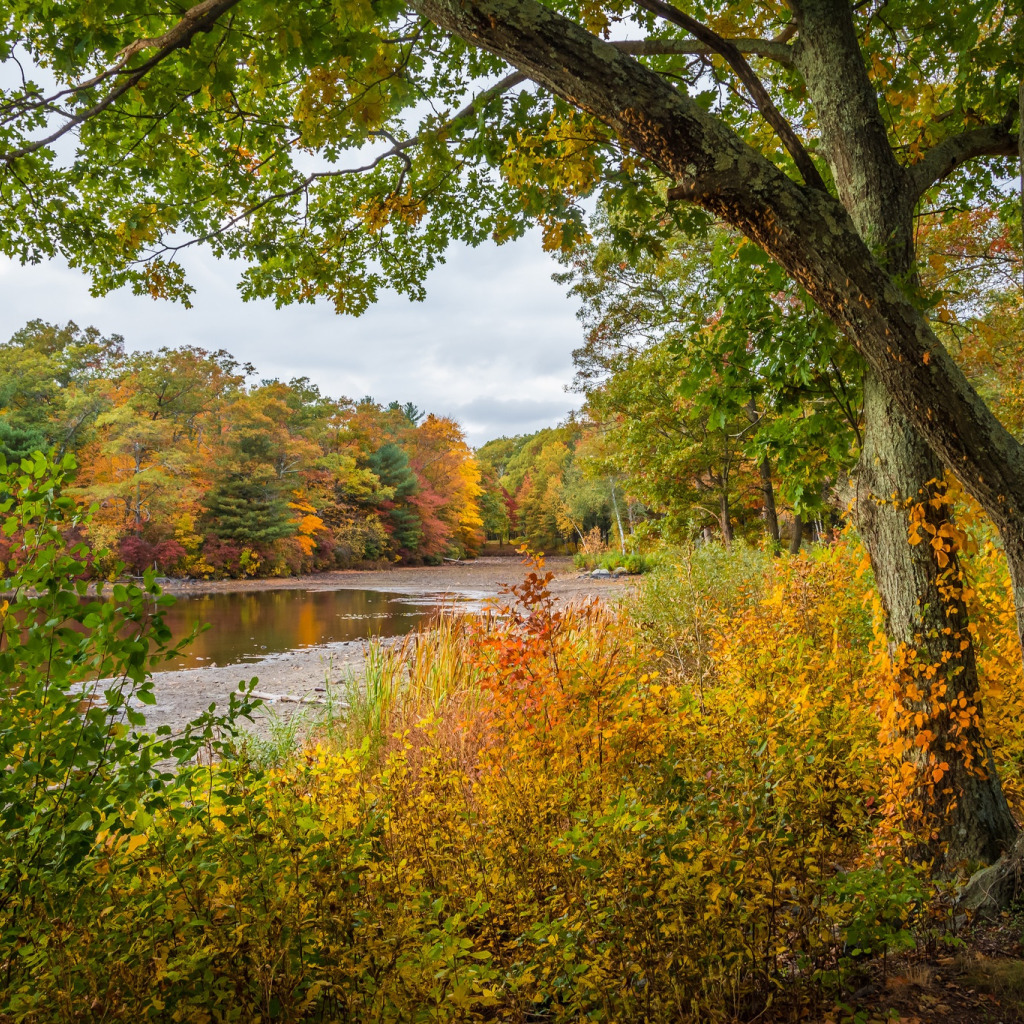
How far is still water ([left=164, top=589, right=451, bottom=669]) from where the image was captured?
11.9m

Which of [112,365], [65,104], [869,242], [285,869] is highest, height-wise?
[112,365]

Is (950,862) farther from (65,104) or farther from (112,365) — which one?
(112,365)

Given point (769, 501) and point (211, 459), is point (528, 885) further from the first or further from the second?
point (211, 459)

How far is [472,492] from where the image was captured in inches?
1724

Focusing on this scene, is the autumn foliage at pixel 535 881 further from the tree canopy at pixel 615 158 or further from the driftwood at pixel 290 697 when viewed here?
the driftwood at pixel 290 697

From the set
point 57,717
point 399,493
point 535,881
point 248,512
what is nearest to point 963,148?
point 535,881

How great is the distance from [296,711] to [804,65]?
6.79 metres

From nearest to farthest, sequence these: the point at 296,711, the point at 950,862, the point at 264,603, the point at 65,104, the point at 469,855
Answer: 1. the point at 469,855
2. the point at 950,862
3. the point at 65,104
4. the point at 296,711
5. the point at 264,603

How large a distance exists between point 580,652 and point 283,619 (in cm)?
1275

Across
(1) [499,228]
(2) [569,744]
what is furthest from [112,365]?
(2) [569,744]

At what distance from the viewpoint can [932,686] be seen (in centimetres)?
254

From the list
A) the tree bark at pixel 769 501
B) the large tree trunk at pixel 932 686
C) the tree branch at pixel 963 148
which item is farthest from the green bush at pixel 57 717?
the tree bark at pixel 769 501

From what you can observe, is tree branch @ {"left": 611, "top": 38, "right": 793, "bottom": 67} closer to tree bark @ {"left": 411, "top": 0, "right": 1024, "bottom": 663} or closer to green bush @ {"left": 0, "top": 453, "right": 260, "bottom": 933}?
tree bark @ {"left": 411, "top": 0, "right": 1024, "bottom": 663}

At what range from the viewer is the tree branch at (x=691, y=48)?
8.86 ft
